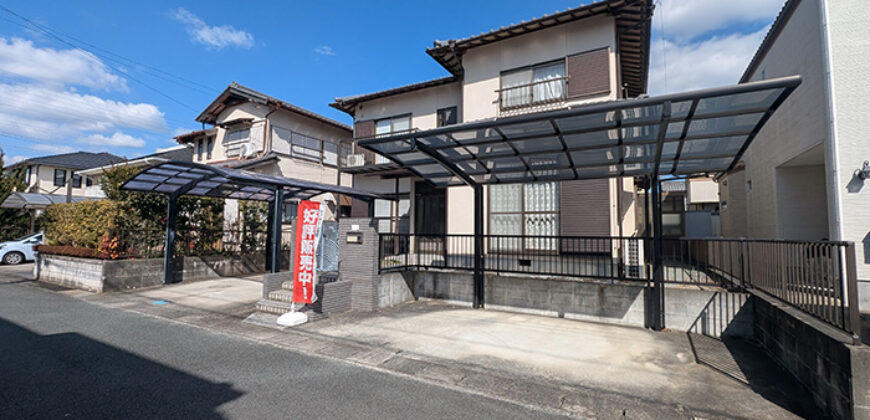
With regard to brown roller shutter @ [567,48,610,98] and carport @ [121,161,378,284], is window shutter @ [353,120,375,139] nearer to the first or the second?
carport @ [121,161,378,284]

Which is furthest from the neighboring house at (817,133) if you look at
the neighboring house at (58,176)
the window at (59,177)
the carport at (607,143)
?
the window at (59,177)

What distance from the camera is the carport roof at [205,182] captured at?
8258 millimetres

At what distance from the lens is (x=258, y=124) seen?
17.8m

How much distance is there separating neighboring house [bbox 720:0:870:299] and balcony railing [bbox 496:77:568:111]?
4860mm

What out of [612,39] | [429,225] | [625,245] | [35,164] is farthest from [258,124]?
[35,164]

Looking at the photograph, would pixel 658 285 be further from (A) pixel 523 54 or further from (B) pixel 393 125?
(B) pixel 393 125

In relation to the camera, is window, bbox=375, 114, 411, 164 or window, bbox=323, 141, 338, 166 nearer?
window, bbox=375, 114, 411, 164

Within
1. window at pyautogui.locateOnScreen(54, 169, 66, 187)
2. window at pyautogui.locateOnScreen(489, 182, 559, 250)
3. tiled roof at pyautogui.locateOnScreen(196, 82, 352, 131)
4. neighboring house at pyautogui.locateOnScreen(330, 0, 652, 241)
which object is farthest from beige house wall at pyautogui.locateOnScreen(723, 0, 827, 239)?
window at pyautogui.locateOnScreen(54, 169, 66, 187)

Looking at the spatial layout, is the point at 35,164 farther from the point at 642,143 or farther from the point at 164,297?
the point at 642,143

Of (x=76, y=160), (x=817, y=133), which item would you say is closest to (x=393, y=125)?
(x=817, y=133)

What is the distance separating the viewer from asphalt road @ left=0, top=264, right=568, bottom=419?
11.2ft

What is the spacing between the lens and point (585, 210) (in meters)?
9.51

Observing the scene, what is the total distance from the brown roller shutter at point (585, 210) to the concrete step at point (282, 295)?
20.9 feet

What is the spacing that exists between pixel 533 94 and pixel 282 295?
844 cm
